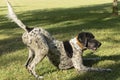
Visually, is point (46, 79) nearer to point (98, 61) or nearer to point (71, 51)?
point (71, 51)

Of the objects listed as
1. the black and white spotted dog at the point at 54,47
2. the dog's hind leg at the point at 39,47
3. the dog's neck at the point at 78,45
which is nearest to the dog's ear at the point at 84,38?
the black and white spotted dog at the point at 54,47

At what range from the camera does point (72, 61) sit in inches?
376

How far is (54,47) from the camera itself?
9.39m

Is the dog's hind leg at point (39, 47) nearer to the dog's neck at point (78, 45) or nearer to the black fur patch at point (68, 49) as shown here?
the black fur patch at point (68, 49)

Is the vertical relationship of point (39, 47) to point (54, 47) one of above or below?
above

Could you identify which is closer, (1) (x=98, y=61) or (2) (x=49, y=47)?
(2) (x=49, y=47)

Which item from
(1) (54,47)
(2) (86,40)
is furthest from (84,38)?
(1) (54,47)

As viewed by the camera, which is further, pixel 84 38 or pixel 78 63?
pixel 78 63

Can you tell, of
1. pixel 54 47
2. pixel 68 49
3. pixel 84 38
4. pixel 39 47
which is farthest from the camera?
pixel 68 49

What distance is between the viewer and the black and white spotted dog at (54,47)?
8969 millimetres

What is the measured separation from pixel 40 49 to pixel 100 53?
357cm

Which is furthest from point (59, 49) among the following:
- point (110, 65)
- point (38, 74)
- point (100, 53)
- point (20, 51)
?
point (20, 51)

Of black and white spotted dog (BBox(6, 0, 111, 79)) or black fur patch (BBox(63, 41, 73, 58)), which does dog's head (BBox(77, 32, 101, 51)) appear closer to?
black and white spotted dog (BBox(6, 0, 111, 79))

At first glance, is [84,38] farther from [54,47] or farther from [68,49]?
[54,47]
